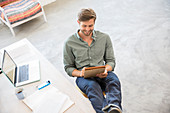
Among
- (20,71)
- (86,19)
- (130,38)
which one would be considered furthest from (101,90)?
(130,38)

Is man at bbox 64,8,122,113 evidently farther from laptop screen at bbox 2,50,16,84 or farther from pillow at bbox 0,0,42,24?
pillow at bbox 0,0,42,24

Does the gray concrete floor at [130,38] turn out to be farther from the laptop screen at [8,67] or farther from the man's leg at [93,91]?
the laptop screen at [8,67]

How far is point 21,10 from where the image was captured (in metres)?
3.16

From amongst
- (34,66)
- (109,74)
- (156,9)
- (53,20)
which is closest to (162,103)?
(109,74)

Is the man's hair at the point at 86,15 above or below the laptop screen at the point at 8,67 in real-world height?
above

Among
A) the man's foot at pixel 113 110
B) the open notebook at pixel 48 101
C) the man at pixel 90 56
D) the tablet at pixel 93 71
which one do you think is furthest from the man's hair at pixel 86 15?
the man's foot at pixel 113 110

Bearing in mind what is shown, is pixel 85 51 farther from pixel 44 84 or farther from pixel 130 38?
pixel 130 38

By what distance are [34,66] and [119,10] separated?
259 centimetres

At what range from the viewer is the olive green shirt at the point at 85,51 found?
1700 mm

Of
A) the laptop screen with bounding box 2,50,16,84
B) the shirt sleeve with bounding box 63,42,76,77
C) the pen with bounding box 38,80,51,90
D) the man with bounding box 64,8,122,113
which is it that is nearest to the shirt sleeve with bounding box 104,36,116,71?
the man with bounding box 64,8,122,113

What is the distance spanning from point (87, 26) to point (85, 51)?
251 millimetres

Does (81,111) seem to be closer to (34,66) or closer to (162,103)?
(34,66)

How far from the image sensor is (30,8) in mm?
3250

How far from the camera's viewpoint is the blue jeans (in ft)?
4.64
